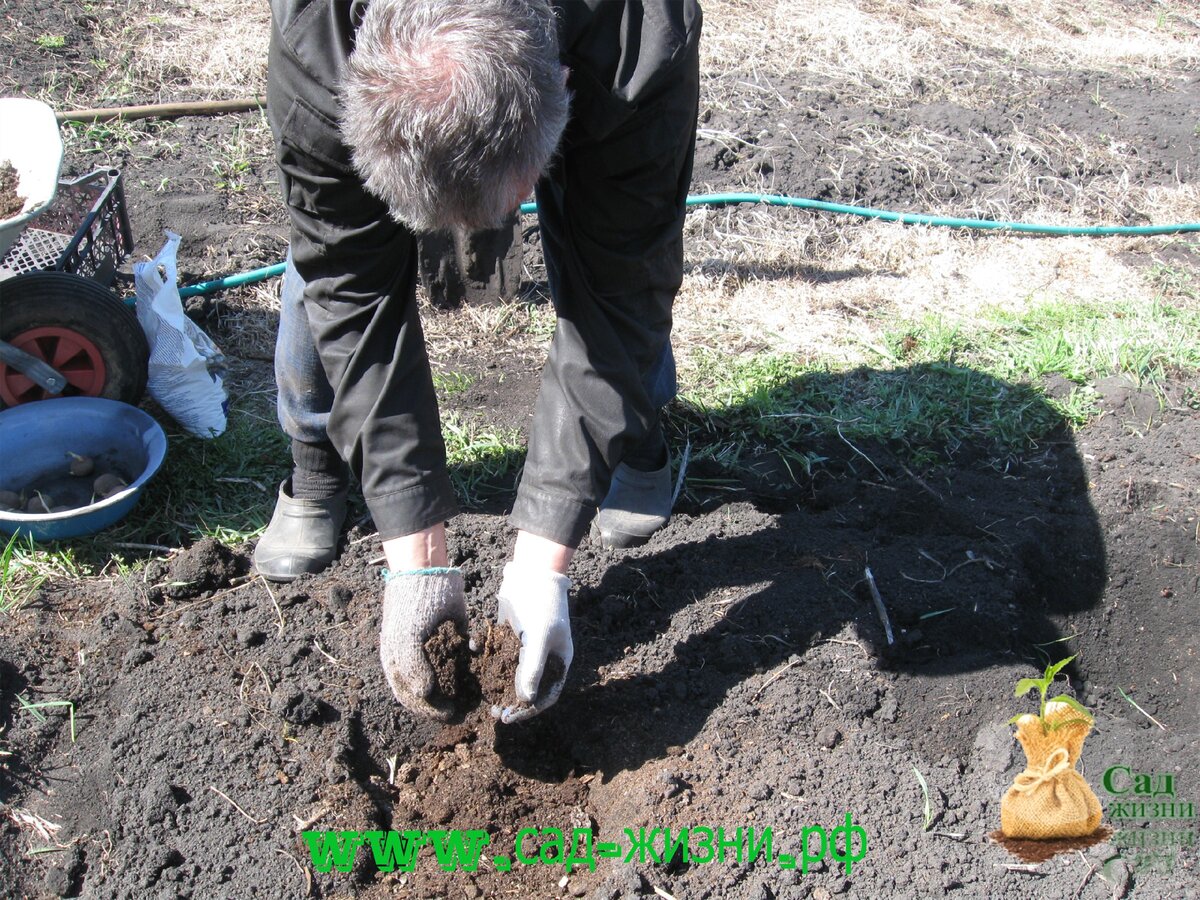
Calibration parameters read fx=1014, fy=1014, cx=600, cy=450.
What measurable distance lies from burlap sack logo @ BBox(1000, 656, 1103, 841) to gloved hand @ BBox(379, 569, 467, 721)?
47.5 inches

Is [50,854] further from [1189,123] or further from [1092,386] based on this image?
[1189,123]

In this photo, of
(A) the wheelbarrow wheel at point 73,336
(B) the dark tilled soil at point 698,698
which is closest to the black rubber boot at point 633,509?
(B) the dark tilled soil at point 698,698

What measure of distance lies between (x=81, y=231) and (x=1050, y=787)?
10.6ft

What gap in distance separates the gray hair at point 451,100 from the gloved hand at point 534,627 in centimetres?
85

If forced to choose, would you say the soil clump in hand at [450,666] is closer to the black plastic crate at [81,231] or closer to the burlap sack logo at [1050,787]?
the burlap sack logo at [1050,787]

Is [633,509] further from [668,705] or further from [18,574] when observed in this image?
[18,574]

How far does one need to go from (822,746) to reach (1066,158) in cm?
384

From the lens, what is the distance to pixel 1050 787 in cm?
210

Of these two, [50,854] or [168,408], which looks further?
[168,408]

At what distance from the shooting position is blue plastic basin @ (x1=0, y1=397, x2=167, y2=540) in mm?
2902

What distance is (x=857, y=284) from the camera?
164 inches

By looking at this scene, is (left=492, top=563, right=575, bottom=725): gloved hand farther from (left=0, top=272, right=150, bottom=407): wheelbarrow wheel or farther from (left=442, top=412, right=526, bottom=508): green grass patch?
(left=0, top=272, right=150, bottom=407): wheelbarrow wheel

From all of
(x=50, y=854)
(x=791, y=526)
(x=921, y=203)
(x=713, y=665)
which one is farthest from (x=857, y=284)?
(x=50, y=854)

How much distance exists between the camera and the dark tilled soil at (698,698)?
6.91ft
